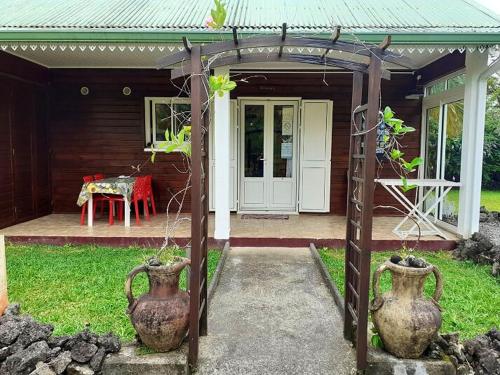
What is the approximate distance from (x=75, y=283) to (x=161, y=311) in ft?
6.35

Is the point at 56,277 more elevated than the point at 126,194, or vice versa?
the point at 126,194

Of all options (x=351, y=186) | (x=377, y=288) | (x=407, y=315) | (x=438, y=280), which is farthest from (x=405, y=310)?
(x=351, y=186)

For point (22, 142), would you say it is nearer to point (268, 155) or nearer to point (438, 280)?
point (268, 155)

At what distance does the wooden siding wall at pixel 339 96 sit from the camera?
678cm

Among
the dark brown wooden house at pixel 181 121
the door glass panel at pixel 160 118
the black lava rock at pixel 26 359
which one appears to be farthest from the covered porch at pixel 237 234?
the black lava rock at pixel 26 359

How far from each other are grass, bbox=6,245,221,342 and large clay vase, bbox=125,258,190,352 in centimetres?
25

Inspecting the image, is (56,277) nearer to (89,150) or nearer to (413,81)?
(89,150)

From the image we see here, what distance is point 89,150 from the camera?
23.0 feet

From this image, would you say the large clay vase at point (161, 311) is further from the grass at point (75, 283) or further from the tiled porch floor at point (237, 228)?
the tiled porch floor at point (237, 228)

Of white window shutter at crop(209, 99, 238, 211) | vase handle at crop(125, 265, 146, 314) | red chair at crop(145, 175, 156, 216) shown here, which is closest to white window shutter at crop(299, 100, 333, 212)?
white window shutter at crop(209, 99, 238, 211)

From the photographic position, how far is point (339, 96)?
6.89m

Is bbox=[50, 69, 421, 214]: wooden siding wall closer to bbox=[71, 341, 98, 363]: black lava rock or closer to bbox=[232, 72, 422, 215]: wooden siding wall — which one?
bbox=[232, 72, 422, 215]: wooden siding wall

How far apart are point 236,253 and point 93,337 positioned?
2.62m

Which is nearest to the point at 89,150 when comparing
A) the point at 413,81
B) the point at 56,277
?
the point at 56,277
